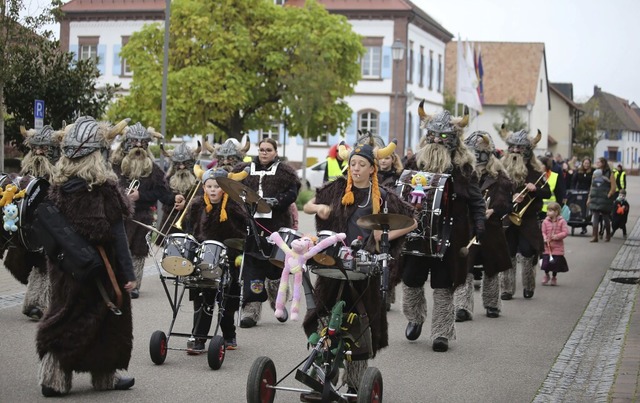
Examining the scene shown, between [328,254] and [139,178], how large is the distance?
715 centimetres

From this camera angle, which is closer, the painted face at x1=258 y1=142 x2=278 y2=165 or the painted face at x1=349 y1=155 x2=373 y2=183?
the painted face at x1=349 y1=155 x2=373 y2=183

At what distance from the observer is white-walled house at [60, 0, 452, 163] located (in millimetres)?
61406

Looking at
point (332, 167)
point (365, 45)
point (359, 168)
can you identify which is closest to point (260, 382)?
point (359, 168)

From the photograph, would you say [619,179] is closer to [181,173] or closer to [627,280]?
[627,280]

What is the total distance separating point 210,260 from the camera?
9578 mm

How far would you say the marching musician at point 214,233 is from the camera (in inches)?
398

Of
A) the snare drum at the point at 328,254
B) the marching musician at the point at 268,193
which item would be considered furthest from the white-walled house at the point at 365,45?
the snare drum at the point at 328,254

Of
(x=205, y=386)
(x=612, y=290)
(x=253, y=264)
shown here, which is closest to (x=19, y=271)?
(x=253, y=264)

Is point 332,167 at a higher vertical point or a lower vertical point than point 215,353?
higher

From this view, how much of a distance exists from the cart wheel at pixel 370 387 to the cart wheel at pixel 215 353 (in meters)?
2.23

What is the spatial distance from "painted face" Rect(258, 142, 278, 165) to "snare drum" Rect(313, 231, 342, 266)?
15.4ft

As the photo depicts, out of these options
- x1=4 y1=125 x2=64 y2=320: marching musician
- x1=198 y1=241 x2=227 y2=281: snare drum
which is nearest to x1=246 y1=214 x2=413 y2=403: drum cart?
x1=198 y1=241 x2=227 y2=281: snare drum

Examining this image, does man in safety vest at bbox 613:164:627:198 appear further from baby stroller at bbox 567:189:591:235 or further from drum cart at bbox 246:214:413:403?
drum cart at bbox 246:214:413:403

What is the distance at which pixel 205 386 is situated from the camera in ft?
28.6
